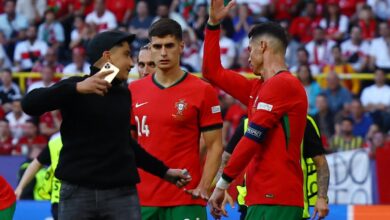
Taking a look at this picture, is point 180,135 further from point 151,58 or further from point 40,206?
point 40,206

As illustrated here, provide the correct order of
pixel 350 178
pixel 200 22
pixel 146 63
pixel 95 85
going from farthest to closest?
1. pixel 200 22
2. pixel 350 178
3. pixel 146 63
4. pixel 95 85

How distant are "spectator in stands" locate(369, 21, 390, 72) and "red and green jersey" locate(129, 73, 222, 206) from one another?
1123 cm

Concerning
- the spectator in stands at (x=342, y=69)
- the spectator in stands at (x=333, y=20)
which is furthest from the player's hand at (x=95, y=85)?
the spectator in stands at (x=333, y=20)

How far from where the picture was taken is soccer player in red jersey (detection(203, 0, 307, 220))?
849 cm

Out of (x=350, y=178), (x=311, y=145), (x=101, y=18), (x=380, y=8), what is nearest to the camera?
(x=311, y=145)

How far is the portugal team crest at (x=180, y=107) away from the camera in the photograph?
9.52 meters

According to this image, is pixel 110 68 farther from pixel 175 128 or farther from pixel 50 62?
pixel 50 62

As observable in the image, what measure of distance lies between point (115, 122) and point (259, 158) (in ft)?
3.77

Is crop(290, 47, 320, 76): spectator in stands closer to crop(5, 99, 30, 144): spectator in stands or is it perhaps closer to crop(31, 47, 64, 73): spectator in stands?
crop(31, 47, 64, 73): spectator in stands

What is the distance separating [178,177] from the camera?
340 inches

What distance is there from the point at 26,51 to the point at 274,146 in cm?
1478

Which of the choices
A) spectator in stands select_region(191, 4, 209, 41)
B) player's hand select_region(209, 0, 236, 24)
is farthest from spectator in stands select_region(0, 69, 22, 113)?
player's hand select_region(209, 0, 236, 24)

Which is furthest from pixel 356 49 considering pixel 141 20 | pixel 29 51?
pixel 29 51

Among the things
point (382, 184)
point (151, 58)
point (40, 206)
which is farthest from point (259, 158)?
point (382, 184)
